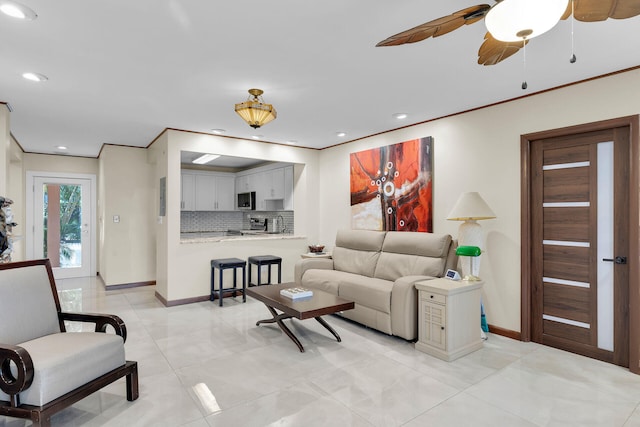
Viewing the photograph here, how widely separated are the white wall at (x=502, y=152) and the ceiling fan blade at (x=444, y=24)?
2.17 metres

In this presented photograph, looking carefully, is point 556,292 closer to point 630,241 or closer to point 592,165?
point 630,241

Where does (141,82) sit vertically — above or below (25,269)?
above

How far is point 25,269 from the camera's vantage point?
2475 mm

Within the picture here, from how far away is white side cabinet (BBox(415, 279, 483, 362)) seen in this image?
10.2ft

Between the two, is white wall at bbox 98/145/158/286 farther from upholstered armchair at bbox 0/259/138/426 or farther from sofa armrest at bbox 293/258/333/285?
upholstered armchair at bbox 0/259/138/426

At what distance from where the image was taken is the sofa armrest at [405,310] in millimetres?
3400

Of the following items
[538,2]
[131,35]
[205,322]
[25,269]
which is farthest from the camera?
[205,322]

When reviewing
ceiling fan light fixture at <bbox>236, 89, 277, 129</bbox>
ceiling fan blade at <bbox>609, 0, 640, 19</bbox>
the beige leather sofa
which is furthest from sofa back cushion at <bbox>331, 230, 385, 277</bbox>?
ceiling fan blade at <bbox>609, 0, 640, 19</bbox>

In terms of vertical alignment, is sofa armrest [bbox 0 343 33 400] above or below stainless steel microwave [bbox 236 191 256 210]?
below

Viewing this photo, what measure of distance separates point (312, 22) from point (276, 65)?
691 millimetres

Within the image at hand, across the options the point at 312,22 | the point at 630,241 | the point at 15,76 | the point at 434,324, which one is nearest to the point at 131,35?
the point at 312,22

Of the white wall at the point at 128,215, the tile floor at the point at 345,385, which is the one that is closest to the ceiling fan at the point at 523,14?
the tile floor at the point at 345,385

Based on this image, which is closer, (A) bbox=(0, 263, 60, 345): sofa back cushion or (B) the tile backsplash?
(A) bbox=(0, 263, 60, 345): sofa back cushion

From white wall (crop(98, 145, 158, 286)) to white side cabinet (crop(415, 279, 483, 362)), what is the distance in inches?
181
